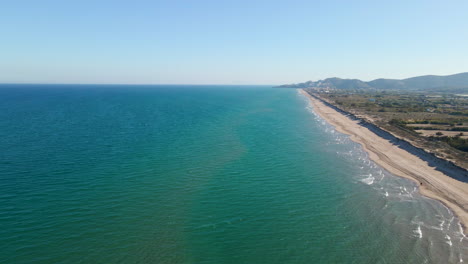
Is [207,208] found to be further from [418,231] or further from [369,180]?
[369,180]

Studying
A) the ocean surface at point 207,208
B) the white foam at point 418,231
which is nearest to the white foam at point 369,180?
the ocean surface at point 207,208

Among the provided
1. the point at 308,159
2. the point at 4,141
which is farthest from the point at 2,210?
the point at 308,159

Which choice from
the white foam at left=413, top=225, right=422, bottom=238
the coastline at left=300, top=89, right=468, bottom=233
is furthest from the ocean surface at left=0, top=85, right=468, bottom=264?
the coastline at left=300, top=89, right=468, bottom=233

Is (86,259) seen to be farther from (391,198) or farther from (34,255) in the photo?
(391,198)

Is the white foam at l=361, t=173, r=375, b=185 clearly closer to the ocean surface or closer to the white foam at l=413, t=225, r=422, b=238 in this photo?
the ocean surface

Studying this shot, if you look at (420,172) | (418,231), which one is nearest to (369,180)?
(420,172)
